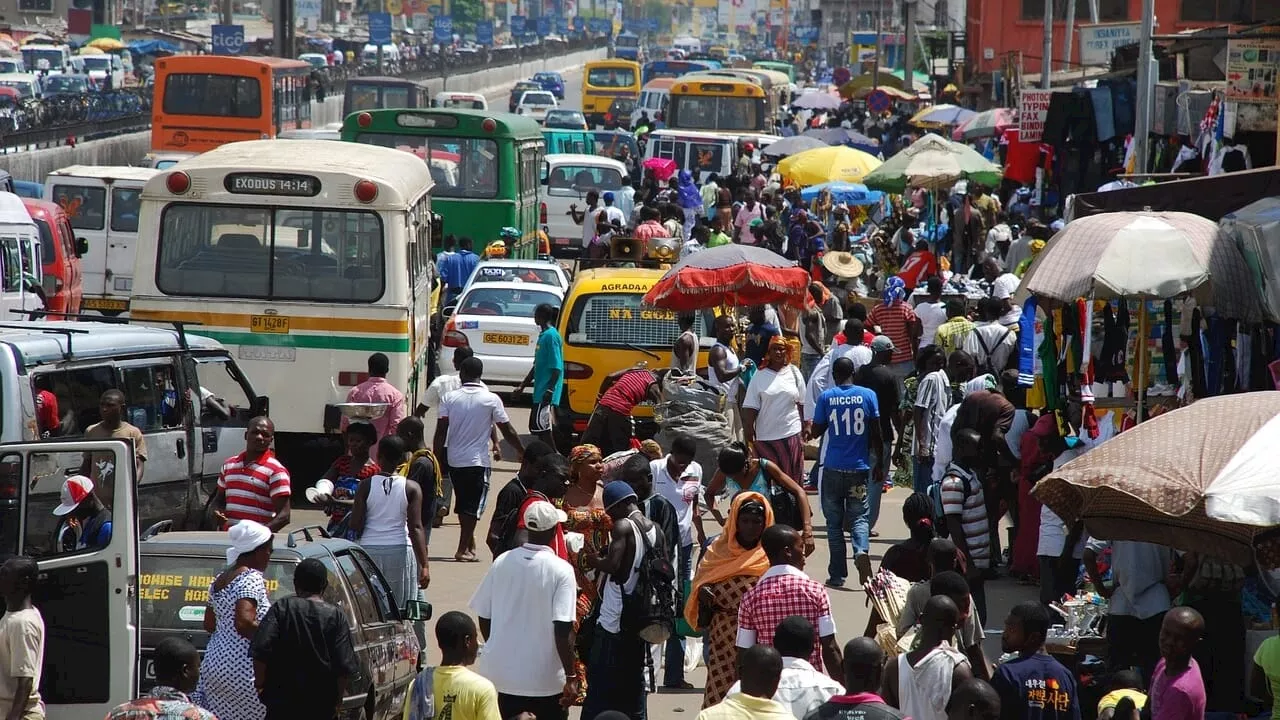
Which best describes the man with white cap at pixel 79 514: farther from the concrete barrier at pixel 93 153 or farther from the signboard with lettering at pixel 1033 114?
the concrete barrier at pixel 93 153

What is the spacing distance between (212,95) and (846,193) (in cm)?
1266

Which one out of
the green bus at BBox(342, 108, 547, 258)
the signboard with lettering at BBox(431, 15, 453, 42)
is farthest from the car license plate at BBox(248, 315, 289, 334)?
the signboard with lettering at BBox(431, 15, 453, 42)

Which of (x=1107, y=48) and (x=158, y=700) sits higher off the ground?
(x=1107, y=48)

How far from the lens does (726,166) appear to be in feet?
122

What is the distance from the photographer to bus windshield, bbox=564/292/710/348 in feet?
50.3

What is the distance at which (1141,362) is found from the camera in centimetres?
975

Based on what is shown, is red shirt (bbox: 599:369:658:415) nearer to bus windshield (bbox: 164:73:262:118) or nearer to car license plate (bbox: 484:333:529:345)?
car license plate (bbox: 484:333:529:345)

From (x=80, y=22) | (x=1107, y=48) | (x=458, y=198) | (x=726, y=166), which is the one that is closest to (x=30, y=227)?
(x=458, y=198)

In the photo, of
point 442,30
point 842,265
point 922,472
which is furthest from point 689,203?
point 442,30

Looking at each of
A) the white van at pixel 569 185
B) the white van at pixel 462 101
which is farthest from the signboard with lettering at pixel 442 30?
the white van at pixel 569 185

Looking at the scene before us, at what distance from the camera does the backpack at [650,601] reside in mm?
7789

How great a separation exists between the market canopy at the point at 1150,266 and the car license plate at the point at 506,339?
28.6ft

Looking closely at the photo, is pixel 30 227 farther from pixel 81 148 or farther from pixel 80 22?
pixel 80 22

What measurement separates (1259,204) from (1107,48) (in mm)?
19847
